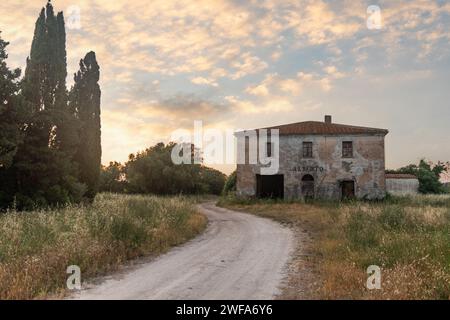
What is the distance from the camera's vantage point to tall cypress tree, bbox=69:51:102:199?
91.8ft

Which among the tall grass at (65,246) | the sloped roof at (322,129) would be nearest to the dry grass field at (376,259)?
the tall grass at (65,246)

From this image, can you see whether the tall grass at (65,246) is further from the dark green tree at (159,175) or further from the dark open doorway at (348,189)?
the dark green tree at (159,175)

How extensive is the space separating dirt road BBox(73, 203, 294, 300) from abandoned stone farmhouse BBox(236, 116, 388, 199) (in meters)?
18.3

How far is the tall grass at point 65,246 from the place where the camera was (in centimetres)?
711

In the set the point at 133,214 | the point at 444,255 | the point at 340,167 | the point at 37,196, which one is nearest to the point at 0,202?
the point at 37,196

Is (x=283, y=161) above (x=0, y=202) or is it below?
above

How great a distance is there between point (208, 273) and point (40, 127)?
1610 centimetres

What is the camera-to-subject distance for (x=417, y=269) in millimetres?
7715

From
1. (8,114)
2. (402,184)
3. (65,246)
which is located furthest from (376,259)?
(402,184)

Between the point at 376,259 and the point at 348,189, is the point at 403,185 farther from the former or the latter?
the point at 376,259

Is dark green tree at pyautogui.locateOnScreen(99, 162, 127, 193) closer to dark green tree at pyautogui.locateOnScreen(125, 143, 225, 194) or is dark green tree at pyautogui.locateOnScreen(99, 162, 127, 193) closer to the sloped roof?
dark green tree at pyautogui.locateOnScreen(125, 143, 225, 194)

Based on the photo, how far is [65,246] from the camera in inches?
359
